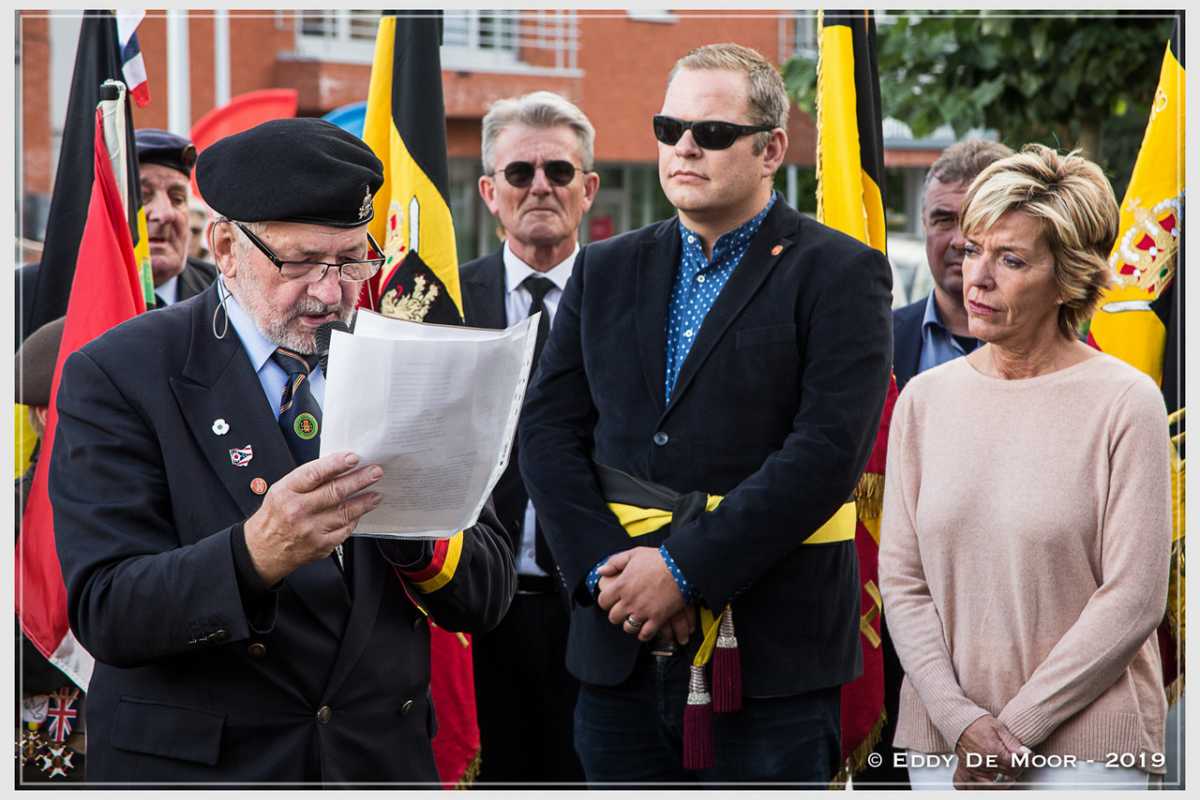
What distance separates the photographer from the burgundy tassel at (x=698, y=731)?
10.9ft

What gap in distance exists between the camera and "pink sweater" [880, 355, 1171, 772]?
3.09 meters

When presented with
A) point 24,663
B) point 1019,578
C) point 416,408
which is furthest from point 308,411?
point 24,663

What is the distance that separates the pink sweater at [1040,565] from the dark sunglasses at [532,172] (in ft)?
6.23

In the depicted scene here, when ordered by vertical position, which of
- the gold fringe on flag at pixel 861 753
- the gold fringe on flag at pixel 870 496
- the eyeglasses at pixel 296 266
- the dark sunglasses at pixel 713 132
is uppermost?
the dark sunglasses at pixel 713 132

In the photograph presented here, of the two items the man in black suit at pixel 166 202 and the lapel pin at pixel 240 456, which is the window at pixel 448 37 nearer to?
the man in black suit at pixel 166 202

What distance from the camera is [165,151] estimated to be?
534 centimetres

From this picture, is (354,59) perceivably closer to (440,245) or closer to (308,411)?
(440,245)

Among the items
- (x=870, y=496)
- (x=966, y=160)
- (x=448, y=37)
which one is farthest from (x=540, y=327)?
(x=448, y=37)

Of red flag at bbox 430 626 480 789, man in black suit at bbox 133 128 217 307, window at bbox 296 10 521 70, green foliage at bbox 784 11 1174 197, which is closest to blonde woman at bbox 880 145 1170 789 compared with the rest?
red flag at bbox 430 626 480 789

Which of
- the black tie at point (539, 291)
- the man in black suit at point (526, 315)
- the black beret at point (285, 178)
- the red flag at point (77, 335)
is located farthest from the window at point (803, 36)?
the black beret at point (285, 178)

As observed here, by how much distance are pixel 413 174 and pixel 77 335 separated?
132 cm

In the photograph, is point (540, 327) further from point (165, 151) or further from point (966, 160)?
point (165, 151)

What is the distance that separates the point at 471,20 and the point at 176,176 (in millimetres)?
15313

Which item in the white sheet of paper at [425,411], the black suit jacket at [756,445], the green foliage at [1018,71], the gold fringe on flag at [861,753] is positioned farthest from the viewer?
the green foliage at [1018,71]
